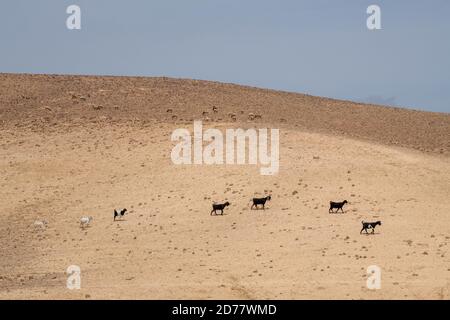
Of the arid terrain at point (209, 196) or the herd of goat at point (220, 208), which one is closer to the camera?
the arid terrain at point (209, 196)

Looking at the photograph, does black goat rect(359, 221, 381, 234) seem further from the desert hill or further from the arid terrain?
the desert hill

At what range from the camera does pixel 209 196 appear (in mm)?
42500

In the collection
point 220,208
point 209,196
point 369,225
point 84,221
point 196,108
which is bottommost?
point 369,225

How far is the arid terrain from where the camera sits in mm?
30406

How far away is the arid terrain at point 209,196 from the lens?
30.4m

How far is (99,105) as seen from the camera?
60.6m

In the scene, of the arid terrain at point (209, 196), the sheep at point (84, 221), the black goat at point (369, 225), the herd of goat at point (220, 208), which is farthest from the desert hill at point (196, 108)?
the black goat at point (369, 225)

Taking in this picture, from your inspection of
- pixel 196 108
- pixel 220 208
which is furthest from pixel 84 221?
pixel 196 108

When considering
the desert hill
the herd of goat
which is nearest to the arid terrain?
the desert hill

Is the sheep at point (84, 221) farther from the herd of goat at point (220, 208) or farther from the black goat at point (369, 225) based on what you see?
the black goat at point (369, 225)

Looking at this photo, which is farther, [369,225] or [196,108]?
[196,108]

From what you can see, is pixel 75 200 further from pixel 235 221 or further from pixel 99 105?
pixel 99 105

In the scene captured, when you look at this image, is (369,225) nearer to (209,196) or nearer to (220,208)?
(220,208)
